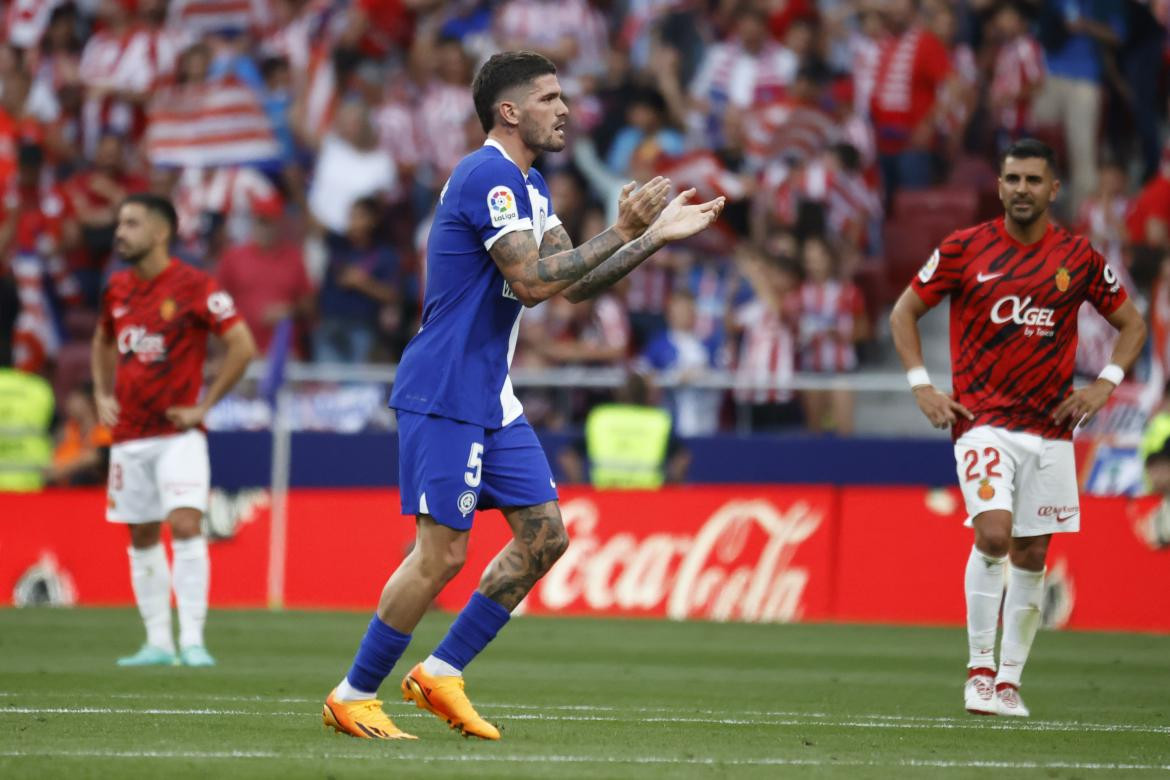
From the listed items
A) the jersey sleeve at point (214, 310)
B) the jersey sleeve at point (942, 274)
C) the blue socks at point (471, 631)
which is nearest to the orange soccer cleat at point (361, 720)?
the blue socks at point (471, 631)

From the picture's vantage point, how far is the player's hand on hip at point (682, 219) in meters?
7.87

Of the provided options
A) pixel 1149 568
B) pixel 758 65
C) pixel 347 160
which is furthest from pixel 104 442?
pixel 1149 568

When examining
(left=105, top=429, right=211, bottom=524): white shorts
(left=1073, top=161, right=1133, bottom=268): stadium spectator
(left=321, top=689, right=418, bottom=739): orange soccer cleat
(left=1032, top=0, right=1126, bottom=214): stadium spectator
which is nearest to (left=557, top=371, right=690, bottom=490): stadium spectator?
(left=1073, top=161, right=1133, bottom=268): stadium spectator

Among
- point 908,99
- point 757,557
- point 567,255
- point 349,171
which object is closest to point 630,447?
point 757,557

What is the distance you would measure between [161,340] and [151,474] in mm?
860

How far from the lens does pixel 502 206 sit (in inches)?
320

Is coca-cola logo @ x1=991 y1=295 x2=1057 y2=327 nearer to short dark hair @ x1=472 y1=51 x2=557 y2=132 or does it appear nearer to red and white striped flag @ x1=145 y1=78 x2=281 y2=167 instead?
short dark hair @ x1=472 y1=51 x2=557 y2=132

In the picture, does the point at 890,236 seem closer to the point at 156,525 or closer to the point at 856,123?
the point at 856,123

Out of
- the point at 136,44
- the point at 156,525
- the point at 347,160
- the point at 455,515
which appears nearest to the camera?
the point at 455,515

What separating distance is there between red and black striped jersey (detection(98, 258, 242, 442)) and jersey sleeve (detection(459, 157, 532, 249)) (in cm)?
482

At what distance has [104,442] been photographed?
18.9 metres

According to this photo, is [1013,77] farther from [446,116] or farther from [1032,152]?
[1032,152]

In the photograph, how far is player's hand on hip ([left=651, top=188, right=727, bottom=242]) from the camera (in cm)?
787

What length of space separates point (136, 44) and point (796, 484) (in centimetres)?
1021
